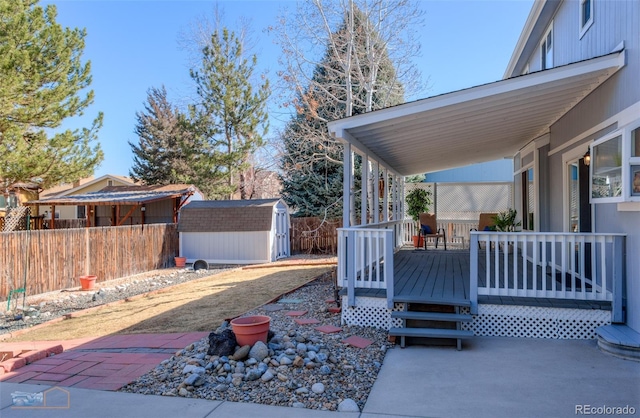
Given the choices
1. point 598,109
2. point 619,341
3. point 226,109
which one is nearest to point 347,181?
point 598,109

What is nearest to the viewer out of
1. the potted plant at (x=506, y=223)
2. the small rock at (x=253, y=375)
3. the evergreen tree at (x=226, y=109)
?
the small rock at (x=253, y=375)

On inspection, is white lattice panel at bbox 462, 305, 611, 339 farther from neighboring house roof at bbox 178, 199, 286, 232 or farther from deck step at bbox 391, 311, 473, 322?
neighboring house roof at bbox 178, 199, 286, 232

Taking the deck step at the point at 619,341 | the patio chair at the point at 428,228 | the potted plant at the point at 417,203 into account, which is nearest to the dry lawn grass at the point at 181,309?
the patio chair at the point at 428,228

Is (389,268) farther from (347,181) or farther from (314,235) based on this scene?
(314,235)

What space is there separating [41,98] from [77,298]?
6.66 m

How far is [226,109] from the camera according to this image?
61.9 ft

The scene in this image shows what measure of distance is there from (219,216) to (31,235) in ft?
21.5

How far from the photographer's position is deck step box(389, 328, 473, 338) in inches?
182

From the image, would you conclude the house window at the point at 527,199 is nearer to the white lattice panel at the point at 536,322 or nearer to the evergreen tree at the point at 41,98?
the white lattice panel at the point at 536,322

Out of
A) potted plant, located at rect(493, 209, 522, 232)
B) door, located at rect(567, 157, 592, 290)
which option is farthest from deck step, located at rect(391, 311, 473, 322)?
potted plant, located at rect(493, 209, 522, 232)

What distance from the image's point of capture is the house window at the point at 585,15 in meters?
5.62

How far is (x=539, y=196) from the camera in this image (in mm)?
7707

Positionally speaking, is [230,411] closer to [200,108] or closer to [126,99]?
[200,108]

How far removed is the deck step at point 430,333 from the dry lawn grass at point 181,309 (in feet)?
8.24
